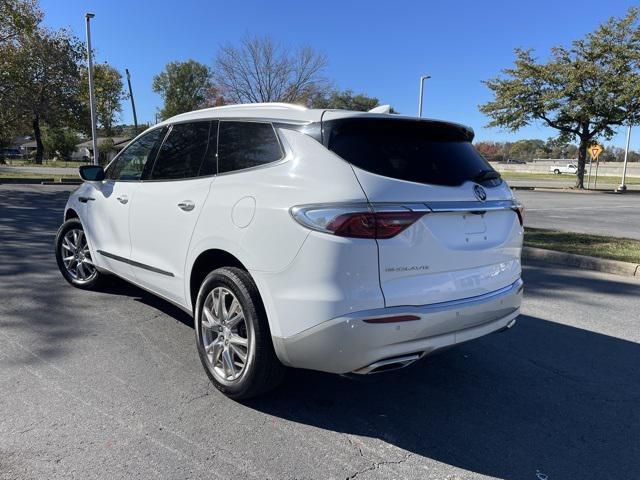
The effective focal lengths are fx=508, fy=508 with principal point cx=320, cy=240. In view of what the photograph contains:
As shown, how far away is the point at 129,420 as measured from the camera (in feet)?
9.68

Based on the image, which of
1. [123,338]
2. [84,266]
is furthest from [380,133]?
[84,266]

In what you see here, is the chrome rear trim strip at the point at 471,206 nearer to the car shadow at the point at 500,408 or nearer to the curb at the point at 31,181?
the car shadow at the point at 500,408

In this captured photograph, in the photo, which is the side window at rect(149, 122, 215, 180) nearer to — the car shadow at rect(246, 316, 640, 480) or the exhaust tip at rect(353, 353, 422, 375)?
the car shadow at rect(246, 316, 640, 480)

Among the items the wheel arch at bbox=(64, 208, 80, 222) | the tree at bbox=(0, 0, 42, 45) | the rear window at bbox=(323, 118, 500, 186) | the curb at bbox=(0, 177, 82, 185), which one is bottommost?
the curb at bbox=(0, 177, 82, 185)

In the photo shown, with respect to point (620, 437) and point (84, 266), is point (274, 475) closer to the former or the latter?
point (620, 437)

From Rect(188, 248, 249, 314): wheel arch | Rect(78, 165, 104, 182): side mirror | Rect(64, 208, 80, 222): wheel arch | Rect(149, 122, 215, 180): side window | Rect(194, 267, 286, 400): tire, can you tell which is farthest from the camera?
Rect(64, 208, 80, 222): wheel arch

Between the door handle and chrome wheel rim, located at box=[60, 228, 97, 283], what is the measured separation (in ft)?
7.20

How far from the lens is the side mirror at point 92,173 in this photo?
496cm

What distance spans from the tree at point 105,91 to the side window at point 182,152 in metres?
33.0

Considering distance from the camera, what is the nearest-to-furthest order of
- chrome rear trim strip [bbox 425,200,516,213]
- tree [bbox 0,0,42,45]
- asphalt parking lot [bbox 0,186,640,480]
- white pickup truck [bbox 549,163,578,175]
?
asphalt parking lot [bbox 0,186,640,480] < chrome rear trim strip [bbox 425,200,516,213] < tree [bbox 0,0,42,45] < white pickup truck [bbox 549,163,578,175]

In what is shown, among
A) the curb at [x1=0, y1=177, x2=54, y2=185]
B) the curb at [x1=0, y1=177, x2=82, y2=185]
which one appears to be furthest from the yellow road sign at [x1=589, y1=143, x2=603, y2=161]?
the curb at [x1=0, y1=177, x2=54, y2=185]

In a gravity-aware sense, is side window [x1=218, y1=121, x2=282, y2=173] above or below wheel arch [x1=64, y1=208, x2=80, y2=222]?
above

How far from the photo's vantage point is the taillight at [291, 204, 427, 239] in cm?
263

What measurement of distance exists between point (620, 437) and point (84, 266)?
510 centimetres
